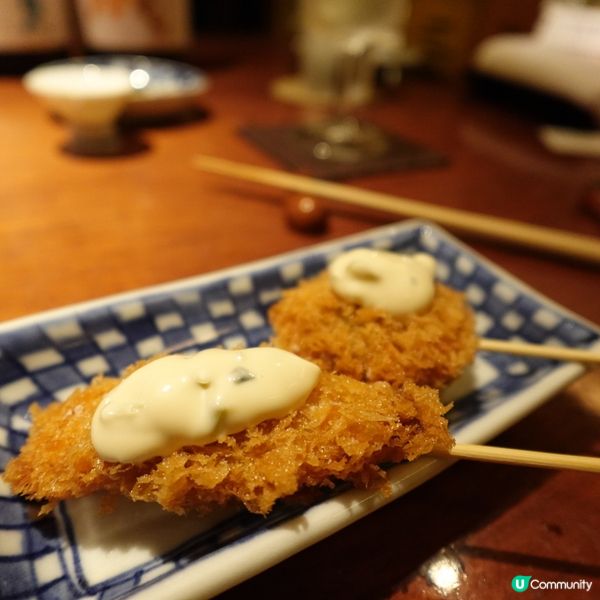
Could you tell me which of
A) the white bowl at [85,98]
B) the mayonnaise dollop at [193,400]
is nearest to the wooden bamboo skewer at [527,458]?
the mayonnaise dollop at [193,400]

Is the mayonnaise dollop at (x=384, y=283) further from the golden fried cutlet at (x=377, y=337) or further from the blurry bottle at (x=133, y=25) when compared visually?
the blurry bottle at (x=133, y=25)

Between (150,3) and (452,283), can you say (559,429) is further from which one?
(150,3)

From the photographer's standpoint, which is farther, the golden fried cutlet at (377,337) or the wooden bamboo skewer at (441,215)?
the wooden bamboo skewer at (441,215)

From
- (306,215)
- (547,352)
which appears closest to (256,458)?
(547,352)

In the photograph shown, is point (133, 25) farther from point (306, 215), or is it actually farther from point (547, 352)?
point (547, 352)

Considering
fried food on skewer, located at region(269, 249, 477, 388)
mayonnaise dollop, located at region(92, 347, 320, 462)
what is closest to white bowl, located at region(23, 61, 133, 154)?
fried food on skewer, located at region(269, 249, 477, 388)

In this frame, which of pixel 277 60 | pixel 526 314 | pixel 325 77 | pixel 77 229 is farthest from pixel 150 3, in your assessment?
pixel 526 314
